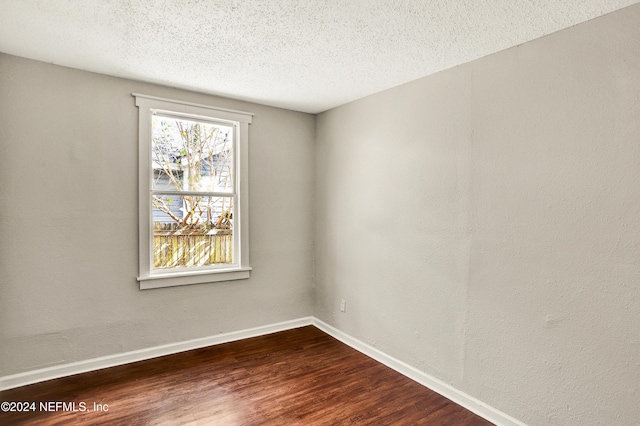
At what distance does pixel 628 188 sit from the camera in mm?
1757

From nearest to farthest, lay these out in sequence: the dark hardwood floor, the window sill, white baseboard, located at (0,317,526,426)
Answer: the dark hardwood floor, white baseboard, located at (0,317,526,426), the window sill

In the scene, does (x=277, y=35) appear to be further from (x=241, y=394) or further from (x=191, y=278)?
(x=241, y=394)

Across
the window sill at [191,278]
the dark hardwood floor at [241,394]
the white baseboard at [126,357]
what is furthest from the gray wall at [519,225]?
the window sill at [191,278]

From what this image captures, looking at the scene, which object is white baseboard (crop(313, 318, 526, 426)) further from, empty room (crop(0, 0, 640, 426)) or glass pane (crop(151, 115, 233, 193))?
glass pane (crop(151, 115, 233, 193))

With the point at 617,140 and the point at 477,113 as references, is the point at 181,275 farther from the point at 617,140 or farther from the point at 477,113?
the point at 617,140

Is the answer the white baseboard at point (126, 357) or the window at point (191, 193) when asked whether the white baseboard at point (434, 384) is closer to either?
the white baseboard at point (126, 357)

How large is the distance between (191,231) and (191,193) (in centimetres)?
39

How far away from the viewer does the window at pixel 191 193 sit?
3.11 meters

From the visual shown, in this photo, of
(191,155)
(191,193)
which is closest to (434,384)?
(191,193)

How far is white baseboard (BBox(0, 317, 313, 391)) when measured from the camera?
2613 mm

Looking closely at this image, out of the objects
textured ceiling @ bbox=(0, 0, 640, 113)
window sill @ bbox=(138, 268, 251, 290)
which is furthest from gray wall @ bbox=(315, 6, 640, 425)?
window sill @ bbox=(138, 268, 251, 290)

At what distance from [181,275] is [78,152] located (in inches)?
52.3

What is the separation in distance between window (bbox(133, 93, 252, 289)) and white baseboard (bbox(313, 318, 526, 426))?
1.33 meters

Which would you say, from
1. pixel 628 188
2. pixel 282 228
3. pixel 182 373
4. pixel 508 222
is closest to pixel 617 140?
pixel 628 188
